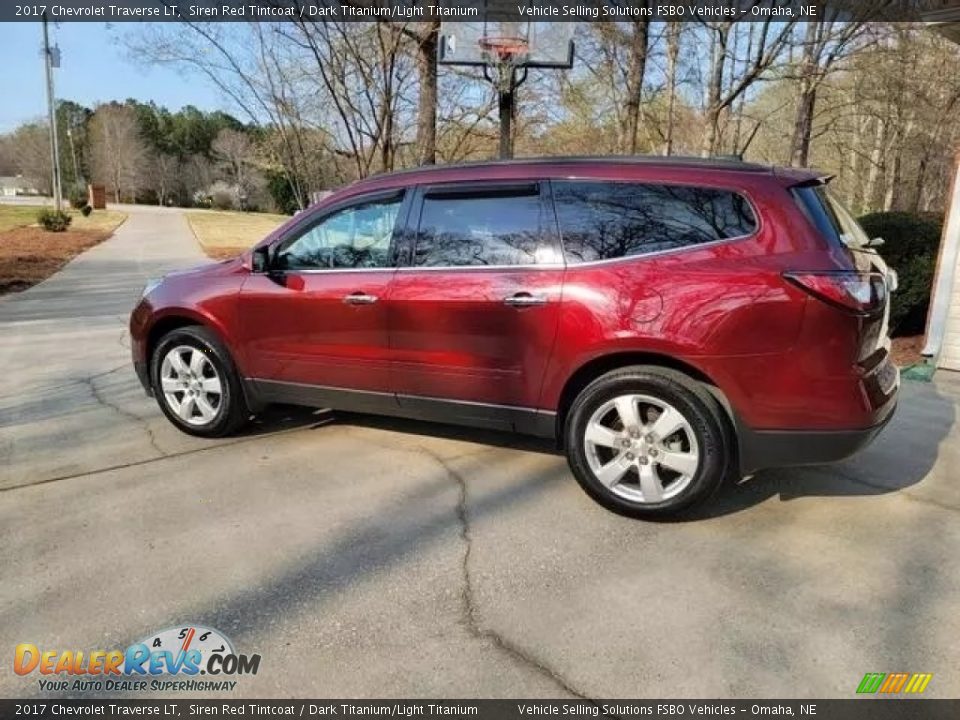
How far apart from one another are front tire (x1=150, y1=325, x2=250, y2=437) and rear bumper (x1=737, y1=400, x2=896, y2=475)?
312 centimetres

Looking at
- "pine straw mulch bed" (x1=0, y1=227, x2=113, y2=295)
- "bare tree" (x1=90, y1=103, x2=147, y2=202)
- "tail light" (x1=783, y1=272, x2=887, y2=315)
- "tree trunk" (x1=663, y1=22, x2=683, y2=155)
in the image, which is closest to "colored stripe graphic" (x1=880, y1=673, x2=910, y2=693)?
"tail light" (x1=783, y1=272, x2=887, y2=315)

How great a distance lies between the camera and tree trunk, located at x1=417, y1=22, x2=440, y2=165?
10.0 meters

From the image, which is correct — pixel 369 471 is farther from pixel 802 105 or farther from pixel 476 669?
pixel 802 105

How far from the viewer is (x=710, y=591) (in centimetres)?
279

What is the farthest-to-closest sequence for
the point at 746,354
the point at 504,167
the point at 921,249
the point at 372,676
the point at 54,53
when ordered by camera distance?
1. the point at 54,53
2. the point at 921,249
3. the point at 504,167
4. the point at 746,354
5. the point at 372,676

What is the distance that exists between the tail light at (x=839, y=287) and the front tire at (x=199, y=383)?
11.1ft

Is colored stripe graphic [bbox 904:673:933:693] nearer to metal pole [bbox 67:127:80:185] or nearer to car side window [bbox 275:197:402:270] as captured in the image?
car side window [bbox 275:197:402:270]

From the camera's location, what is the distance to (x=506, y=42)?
30.5ft

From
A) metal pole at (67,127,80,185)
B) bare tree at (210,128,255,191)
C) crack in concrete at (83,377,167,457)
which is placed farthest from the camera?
metal pole at (67,127,80,185)

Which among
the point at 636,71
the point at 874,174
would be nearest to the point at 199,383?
the point at 636,71

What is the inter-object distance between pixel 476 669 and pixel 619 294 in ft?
5.89

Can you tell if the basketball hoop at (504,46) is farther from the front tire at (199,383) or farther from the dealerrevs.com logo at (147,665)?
the dealerrevs.com logo at (147,665)

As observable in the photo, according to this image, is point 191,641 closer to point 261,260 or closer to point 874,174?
point 261,260

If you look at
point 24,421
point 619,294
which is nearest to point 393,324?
point 619,294
